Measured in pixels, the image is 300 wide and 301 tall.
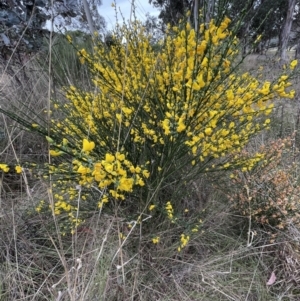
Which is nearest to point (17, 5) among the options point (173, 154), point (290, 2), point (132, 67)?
point (132, 67)

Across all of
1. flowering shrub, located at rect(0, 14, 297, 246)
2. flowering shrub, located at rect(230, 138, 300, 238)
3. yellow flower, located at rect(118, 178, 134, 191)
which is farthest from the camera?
flowering shrub, located at rect(230, 138, 300, 238)

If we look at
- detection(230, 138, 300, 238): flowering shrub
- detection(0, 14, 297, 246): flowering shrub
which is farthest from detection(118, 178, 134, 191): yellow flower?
detection(230, 138, 300, 238): flowering shrub

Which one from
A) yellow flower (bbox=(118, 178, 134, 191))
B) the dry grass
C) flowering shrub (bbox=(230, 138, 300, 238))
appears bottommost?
the dry grass

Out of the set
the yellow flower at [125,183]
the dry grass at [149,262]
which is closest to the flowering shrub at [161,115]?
the yellow flower at [125,183]

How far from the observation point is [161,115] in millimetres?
1148

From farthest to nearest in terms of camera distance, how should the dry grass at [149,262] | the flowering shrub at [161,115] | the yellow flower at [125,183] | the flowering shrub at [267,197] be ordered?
1. the flowering shrub at [267,197]
2. the dry grass at [149,262]
3. the flowering shrub at [161,115]
4. the yellow flower at [125,183]

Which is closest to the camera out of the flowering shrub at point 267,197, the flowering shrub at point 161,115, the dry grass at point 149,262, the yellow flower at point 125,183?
the yellow flower at point 125,183

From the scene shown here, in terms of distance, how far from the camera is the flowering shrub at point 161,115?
0.87 m

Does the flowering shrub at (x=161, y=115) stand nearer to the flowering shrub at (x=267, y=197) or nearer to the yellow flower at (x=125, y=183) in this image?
the yellow flower at (x=125, y=183)

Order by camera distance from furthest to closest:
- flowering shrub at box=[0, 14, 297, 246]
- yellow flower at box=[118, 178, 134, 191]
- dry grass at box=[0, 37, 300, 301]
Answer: dry grass at box=[0, 37, 300, 301] < flowering shrub at box=[0, 14, 297, 246] < yellow flower at box=[118, 178, 134, 191]

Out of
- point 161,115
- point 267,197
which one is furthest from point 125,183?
point 267,197

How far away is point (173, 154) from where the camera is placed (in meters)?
1.02

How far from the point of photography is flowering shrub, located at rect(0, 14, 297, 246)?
87 cm

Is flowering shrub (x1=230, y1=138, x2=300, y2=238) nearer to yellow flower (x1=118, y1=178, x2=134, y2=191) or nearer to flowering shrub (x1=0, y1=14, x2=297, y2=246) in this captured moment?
flowering shrub (x1=0, y1=14, x2=297, y2=246)
